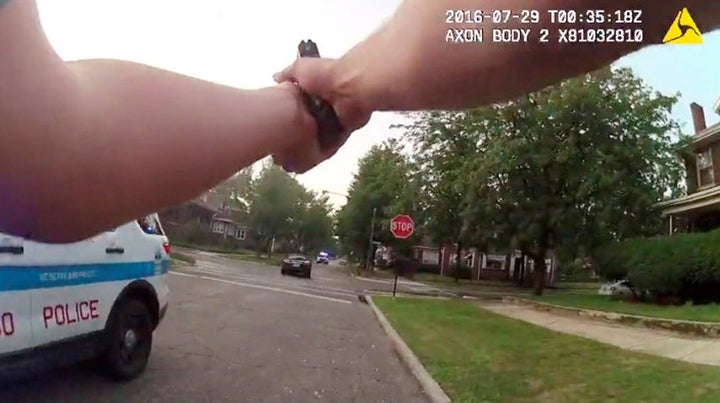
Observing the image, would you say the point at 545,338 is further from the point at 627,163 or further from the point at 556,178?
the point at 627,163

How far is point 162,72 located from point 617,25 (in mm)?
481

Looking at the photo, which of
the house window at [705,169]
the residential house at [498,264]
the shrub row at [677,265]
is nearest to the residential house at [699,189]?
the house window at [705,169]

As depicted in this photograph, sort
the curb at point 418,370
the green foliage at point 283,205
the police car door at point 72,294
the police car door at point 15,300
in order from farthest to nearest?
the curb at point 418,370 → the police car door at point 72,294 → the police car door at point 15,300 → the green foliage at point 283,205

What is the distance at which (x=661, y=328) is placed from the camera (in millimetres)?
7469

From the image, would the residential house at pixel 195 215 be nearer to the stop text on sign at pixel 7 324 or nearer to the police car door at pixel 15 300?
the police car door at pixel 15 300

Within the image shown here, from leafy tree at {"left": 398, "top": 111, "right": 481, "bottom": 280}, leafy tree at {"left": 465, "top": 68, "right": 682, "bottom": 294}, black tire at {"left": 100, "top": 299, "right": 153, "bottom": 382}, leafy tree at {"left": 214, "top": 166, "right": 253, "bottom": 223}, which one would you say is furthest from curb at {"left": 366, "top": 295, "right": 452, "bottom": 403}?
leafy tree at {"left": 398, "top": 111, "right": 481, "bottom": 280}

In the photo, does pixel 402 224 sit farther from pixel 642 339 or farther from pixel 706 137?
pixel 706 137

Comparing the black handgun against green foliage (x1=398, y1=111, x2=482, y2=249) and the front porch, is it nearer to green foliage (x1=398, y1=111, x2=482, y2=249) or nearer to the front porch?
green foliage (x1=398, y1=111, x2=482, y2=249)

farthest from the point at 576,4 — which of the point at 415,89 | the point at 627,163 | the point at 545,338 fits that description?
the point at 627,163

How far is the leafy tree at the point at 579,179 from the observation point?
830cm

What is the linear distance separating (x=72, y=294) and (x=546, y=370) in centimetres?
347

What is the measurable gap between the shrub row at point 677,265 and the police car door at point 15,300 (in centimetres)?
1150

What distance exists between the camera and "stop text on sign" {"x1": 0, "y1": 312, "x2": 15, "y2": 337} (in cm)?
265

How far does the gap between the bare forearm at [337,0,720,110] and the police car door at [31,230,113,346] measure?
2326 mm
